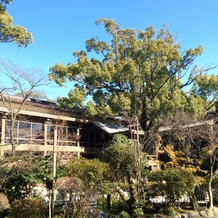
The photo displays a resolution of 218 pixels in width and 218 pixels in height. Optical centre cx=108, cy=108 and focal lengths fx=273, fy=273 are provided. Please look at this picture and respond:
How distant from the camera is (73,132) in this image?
2202 centimetres

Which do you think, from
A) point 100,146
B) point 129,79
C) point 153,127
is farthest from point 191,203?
point 100,146

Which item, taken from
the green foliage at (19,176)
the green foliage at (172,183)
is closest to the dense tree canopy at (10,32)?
the green foliage at (19,176)

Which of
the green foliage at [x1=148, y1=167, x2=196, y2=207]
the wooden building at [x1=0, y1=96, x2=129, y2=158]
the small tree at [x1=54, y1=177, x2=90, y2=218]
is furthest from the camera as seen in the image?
the wooden building at [x1=0, y1=96, x2=129, y2=158]

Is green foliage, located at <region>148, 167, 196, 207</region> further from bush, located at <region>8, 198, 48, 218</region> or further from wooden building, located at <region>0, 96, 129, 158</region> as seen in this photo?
wooden building, located at <region>0, 96, 129, 158</region>

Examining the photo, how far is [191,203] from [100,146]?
13799 mm

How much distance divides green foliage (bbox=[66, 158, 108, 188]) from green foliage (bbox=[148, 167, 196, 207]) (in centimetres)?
193

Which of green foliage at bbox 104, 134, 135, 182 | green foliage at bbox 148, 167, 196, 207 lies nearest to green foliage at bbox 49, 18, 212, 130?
green foliage at bbox 104, 134, 135, 182

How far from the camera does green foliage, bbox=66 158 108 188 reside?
995cm

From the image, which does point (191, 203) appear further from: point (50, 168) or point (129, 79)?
point (129, 79)

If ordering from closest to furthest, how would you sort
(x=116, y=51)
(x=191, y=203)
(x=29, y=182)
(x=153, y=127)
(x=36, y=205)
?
(x=36, y=205)
(x=29, y=182)
(x=191, y=203)
(x=153, y=127)
(x=116, y=51)

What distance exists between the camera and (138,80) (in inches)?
837

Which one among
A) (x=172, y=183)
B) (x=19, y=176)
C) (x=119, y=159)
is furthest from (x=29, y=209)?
(x=119, y=159)

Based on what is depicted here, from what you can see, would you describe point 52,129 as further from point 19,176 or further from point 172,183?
point 172,183

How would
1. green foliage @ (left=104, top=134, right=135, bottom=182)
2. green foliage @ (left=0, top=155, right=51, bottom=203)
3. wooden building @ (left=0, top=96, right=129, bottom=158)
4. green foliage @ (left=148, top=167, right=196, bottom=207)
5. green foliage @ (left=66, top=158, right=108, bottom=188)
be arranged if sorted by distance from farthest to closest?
wooden building @ (left=0, top=96, right=129, bottom=158) < green foliage @ (left=104, top=134, right=135, bottom=182) < green foliage @ (left=66, top=158, right=108, bottom=188) < green foliage @ (left=148, top=167, right=196, bottom=207) < green foliage @ (left=0, top=155, right=51, bottom=203)
